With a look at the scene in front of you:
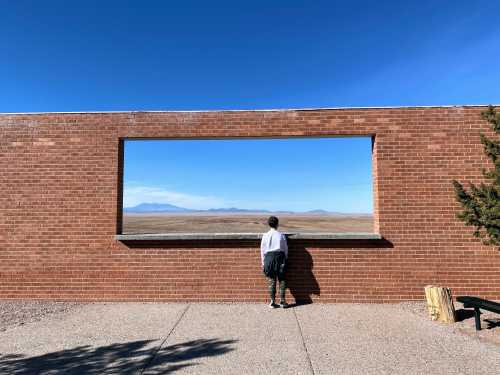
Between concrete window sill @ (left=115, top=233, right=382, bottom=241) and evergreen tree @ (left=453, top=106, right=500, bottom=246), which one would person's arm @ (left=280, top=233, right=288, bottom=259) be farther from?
evergreen tree @ (left=453, top=106, right=500, bottom=246)

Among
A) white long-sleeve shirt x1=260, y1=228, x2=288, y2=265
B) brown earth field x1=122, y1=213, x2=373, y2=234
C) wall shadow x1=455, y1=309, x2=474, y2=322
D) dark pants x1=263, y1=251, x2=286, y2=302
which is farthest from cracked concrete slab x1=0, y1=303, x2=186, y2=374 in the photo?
brown earth field x1=122, y1=213, x2=373, y2=234

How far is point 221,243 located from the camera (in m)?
6.31

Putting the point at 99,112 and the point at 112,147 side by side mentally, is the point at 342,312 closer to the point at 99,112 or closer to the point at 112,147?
the point at 112,147

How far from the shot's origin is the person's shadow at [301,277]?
6.19 meters

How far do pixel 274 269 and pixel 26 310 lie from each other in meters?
4.45

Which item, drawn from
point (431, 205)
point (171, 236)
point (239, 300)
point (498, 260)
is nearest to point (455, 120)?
point (431, 205)

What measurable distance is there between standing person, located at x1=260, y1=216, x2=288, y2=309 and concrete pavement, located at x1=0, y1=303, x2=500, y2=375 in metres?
0.34

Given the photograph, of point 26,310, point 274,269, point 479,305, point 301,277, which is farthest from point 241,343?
point 26,310

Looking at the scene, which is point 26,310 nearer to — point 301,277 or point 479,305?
point 301,277

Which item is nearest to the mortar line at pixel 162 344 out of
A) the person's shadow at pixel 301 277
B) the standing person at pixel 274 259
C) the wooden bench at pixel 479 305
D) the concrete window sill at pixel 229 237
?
the concrete window sill at pixel 229 237

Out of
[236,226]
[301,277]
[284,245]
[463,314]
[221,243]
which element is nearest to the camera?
[463,314]

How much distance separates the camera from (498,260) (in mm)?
6035

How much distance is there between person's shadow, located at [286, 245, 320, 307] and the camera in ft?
20.3

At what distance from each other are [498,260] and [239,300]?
15.9ft
